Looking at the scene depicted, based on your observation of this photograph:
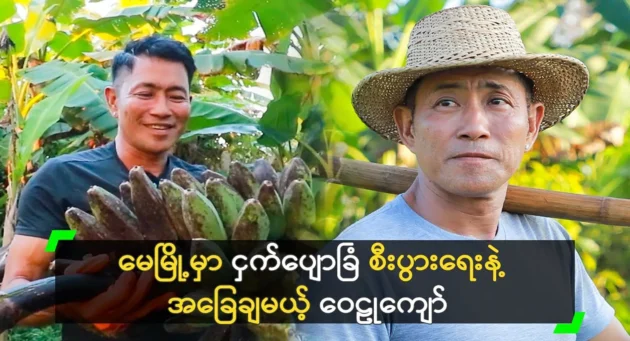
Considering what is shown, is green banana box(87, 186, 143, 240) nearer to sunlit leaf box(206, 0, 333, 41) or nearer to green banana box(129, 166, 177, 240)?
green banana box(129, 166, 177, 240)

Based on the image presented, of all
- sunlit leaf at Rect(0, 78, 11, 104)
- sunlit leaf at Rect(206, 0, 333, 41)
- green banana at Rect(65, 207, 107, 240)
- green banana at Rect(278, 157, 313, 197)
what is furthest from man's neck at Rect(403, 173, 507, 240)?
sunlit leaf at Rect(0, 78, 11, 104)

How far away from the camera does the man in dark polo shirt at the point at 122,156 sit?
1125 mm

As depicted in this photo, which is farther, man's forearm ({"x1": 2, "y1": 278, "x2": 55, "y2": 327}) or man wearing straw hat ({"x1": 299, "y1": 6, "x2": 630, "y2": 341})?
man's forearm ({"x1": 2, "y1": 278, "x2": 55, "y2": 327})

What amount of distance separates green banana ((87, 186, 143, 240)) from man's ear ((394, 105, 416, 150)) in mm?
588

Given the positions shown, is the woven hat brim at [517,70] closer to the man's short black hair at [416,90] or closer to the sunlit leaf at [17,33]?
the man's short black hair at [416,90]

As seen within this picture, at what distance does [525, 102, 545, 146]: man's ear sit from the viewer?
111 centimetres

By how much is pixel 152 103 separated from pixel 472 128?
2.12 ft

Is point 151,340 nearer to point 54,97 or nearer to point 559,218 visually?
point 54,97

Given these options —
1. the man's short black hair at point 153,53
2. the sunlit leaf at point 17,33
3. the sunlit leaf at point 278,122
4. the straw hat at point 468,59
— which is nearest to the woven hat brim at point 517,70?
the straw hat at point 468,59

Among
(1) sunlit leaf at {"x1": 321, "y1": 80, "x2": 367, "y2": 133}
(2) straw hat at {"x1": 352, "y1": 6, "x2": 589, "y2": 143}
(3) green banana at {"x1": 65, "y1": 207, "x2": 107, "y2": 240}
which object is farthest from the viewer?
(1) sunlit leaf at {"x1": 321, "y1": 80, "x2": 367, "y2": 133}

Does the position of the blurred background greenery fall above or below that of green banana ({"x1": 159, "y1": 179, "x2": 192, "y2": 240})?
above

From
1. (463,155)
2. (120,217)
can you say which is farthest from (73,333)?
(463,155)

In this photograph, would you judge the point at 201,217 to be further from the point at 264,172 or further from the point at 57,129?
the point at 57,129

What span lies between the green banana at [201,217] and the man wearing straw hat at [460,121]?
27 centimetres
